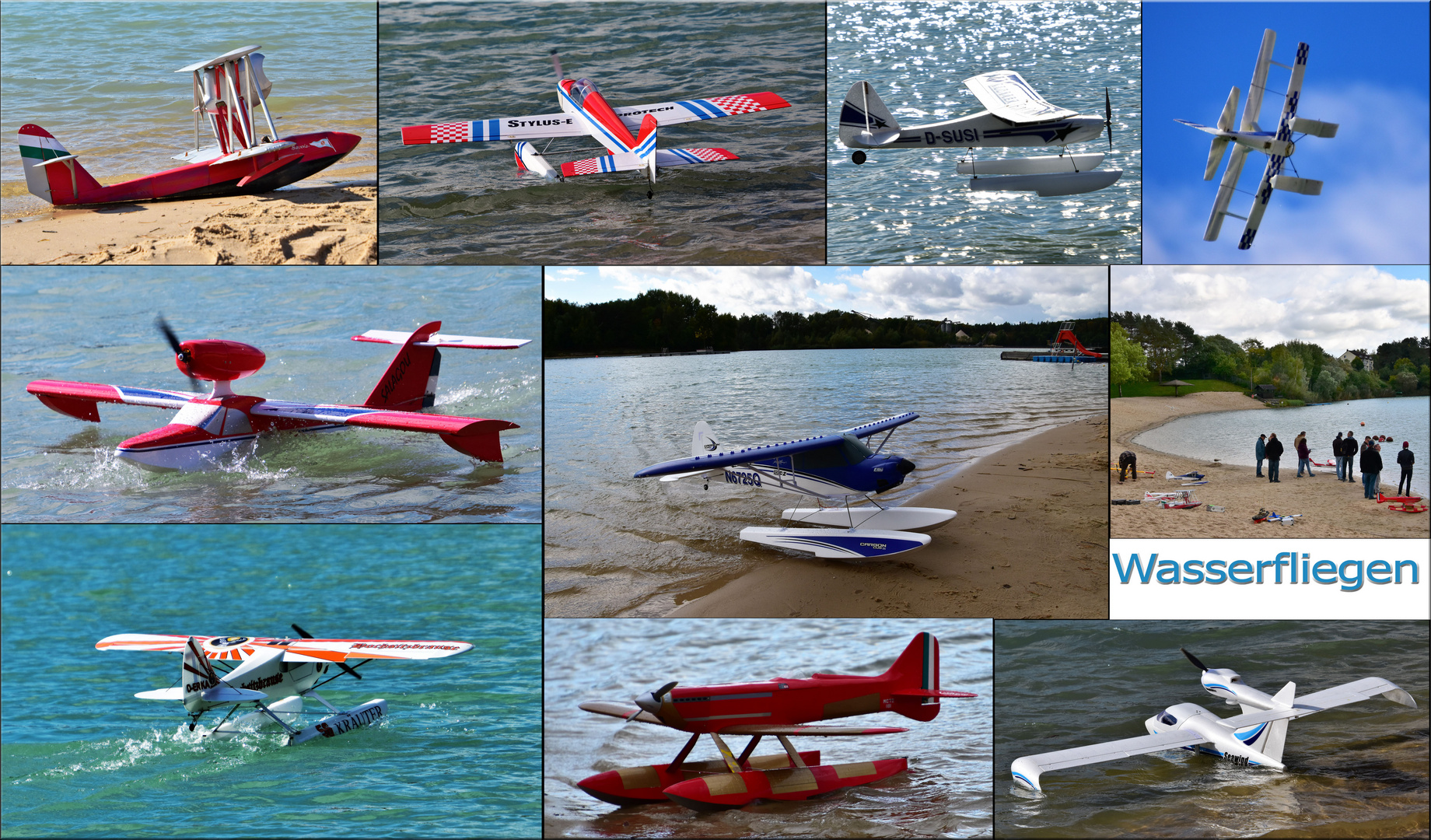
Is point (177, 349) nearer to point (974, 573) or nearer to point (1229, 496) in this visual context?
point (974, 573)

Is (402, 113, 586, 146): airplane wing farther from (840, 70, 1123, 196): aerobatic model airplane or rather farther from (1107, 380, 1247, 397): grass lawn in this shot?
(1107, 380, 1247, 397): grass lawn

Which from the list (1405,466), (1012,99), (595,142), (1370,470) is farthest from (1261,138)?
(595,142)

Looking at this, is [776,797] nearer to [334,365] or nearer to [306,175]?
[334,365]

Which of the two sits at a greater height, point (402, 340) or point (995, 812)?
point (402, 340)

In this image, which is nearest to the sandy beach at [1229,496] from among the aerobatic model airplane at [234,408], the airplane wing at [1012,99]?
the airplane wing at [1012,99]

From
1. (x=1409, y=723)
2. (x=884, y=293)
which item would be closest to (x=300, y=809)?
(x=884, y=293)

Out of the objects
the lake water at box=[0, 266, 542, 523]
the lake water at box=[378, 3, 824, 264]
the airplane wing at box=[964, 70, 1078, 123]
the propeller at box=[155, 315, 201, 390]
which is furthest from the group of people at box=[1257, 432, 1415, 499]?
the propeller at box=[155, 315, 201, 390]

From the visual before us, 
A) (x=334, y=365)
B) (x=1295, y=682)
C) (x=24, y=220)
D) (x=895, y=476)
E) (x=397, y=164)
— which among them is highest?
(x=397, y=164)
